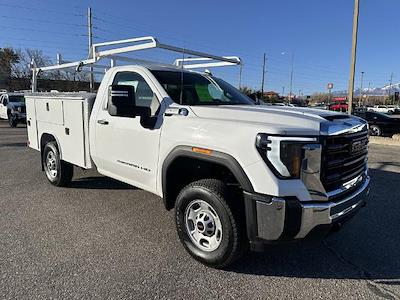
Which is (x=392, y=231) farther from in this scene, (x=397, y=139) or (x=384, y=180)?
(x=397, y=139)

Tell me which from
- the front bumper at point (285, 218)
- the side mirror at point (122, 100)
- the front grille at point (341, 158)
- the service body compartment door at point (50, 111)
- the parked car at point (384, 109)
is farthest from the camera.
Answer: the parked car at point (384, 109)

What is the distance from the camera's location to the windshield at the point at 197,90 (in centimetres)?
439

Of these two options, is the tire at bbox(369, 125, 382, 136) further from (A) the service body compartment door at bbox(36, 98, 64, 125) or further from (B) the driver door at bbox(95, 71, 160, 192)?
(B) the driver door at bbox(95, 71, 160, 192)

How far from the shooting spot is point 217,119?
11.7ft

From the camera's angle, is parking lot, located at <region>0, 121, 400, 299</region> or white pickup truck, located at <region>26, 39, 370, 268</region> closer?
white pickup truck, located at <region>26, 39, 370, 268</region>

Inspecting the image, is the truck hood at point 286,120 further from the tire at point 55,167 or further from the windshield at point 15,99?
the windshield at point 15,99

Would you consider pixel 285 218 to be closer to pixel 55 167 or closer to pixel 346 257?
pixel 346 257

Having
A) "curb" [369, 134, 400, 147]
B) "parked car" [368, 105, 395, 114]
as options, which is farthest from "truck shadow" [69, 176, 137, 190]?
"parked car" [368, 105, 395, 114]

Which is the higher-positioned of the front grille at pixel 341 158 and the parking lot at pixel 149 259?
the front grille at pixel 341 158

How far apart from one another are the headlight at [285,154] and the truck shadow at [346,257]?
697 millimetres

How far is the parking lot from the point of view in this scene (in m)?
3.18

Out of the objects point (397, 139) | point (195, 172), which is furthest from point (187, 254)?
point (397, 139)

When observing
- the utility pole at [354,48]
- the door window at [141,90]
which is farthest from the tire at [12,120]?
the door window at [141,90]

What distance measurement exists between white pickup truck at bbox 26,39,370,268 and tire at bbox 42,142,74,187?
4.17ft
